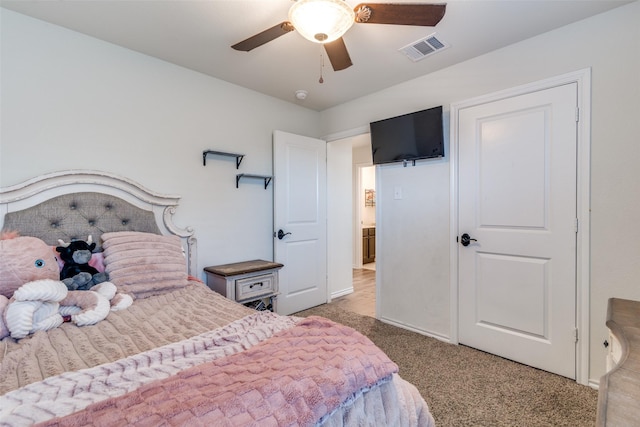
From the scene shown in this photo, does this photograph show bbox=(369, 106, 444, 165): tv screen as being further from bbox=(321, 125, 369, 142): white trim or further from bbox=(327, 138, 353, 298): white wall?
bbox=(327, 138, 353, 298): white wall

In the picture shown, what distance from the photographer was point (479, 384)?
2.01 meters

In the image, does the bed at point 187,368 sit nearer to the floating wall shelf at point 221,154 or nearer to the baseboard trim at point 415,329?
the floating wall shelf at point 221,154

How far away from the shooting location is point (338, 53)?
187 centimetres

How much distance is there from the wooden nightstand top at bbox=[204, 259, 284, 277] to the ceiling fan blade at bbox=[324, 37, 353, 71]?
1.75 m

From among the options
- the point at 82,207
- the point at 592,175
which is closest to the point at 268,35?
the point at 82,207

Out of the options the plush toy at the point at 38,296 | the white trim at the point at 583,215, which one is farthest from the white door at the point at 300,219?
the white trim at the point at 583,215

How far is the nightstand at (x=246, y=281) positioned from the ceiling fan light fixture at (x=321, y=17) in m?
1.85

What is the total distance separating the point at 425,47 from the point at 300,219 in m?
2.06

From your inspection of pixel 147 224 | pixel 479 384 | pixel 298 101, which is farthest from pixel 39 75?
pixel 479 384

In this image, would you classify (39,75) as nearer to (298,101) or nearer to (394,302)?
(298,101)

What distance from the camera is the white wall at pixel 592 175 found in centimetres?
185

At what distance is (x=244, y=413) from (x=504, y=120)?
Answer: 8.51 ft

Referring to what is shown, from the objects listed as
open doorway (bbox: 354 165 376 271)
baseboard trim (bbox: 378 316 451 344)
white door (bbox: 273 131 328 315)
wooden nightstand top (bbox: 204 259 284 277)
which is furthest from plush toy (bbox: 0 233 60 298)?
open doorway (bbox: 354 165 376 271)

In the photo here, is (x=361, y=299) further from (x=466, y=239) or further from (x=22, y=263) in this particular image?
(x=22, y=263)
